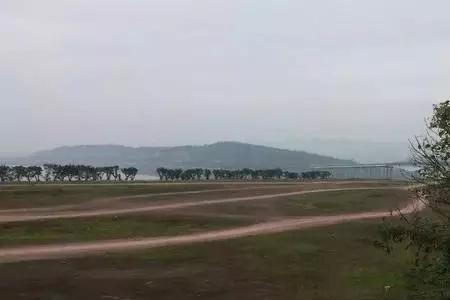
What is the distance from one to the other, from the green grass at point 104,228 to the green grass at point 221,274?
4564 millimetres

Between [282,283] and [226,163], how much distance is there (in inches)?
5770

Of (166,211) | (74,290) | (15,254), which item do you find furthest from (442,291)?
(166,211)

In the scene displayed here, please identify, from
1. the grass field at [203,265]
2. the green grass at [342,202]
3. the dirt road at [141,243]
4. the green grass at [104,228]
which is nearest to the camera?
the grass field at [203,265]

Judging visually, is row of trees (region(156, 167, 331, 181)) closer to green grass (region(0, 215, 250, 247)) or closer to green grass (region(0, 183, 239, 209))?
green grass (region(0, 183, 239, 209))

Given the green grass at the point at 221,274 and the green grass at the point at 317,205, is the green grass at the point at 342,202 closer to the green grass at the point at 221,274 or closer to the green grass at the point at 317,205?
the green grass at the point at 317,205

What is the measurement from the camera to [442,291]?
29.7 ft

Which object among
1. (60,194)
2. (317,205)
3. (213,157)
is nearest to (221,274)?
(317,205)

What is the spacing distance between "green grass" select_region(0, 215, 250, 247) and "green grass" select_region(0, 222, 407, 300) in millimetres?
4564

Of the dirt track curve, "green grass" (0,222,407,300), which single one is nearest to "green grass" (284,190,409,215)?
the dirt track curve

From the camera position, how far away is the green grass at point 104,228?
2461 centimetres

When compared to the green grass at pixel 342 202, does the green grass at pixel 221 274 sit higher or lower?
lower

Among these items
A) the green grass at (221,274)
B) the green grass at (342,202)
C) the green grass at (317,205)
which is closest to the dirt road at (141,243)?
the green grass at (221,274)

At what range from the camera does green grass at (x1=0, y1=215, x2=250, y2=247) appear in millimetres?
24609

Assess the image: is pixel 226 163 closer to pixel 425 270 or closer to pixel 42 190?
pixel 42 190
